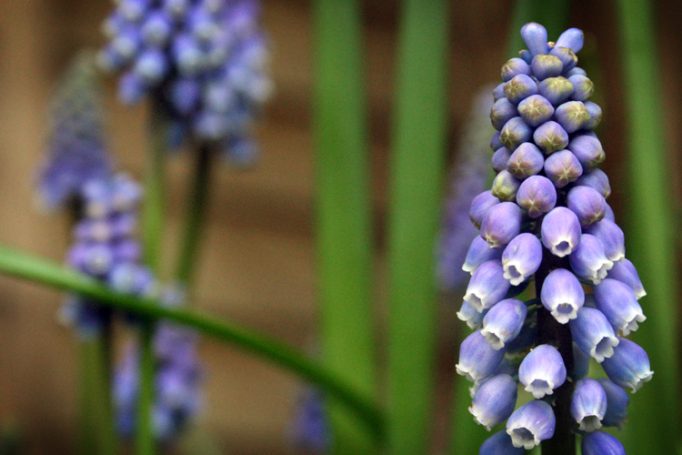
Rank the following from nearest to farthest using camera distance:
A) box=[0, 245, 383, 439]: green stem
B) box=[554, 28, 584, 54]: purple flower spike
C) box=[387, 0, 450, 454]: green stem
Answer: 1. box=[554, 28, 584, 54]: purple flower spike
2. box=[0, 245, 383, 439]: green stem
3. box=[387, 0, 450, 454]: green stem

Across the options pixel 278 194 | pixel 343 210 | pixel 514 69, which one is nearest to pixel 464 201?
pixel 343 210

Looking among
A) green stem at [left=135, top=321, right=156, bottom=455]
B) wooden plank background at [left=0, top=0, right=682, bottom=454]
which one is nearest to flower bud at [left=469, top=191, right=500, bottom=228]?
green stem at [left=135, top=321, right=156, bottom=455]

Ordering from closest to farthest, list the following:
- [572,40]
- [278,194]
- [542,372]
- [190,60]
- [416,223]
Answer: [542,372], [572,40], [416,223], [190,60], [278,194]

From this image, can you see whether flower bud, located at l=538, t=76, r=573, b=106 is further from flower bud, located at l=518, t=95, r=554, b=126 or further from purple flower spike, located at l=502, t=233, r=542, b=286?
purple flower spike, located at l=502, t=233, r=542, b=286

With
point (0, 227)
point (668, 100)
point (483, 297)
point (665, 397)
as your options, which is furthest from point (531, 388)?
point (668, 100)

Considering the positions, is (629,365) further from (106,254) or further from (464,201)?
(464,201)

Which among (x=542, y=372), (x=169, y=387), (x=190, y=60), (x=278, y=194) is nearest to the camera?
(x=542, y=372)
